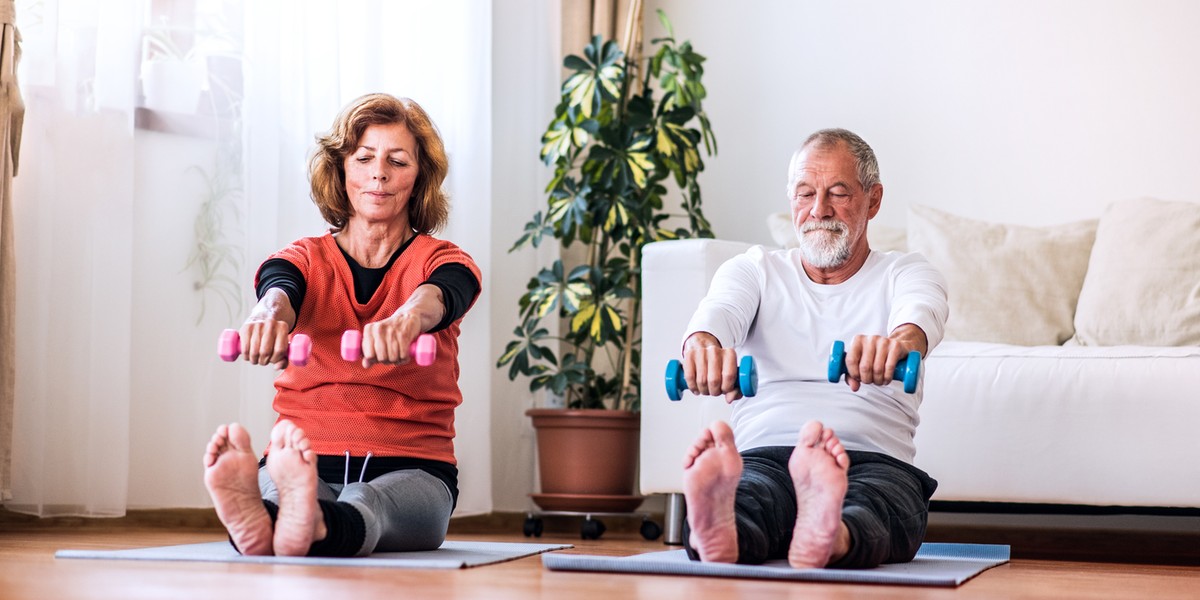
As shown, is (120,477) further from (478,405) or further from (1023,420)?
(1023,420)

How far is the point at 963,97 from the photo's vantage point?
12.4 ft

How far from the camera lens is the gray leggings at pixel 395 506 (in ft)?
6.10

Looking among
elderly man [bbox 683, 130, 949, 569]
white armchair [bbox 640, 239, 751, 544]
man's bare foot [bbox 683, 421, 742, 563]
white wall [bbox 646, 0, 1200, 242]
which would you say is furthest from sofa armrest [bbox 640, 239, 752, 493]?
white wall [bbox 646, 0, 1200, 242]

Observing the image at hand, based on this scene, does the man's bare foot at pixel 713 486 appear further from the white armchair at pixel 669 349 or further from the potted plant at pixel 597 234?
the potted plant at pixel 597 234

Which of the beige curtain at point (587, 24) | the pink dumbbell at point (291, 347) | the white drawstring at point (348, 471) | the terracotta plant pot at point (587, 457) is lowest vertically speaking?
the terracotta plant pot at point (587, 457)

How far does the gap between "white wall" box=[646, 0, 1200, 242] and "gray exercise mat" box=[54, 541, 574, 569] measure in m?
2.07

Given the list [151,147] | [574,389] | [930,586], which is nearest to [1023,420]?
[930,586]

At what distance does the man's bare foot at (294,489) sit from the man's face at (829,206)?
36.8 inches

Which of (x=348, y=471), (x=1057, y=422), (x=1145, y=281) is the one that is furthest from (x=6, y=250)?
(x=1145, y=281)

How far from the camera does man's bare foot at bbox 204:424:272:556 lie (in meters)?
1.62

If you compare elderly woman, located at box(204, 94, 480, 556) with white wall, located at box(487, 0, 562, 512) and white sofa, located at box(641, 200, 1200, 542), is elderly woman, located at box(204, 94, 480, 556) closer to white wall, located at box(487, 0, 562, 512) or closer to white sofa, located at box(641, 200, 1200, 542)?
white sofa, located at box(641, 200, 1200, 542)

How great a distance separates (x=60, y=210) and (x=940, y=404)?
1.91 m

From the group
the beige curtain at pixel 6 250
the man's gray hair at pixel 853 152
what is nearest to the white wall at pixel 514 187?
the beige curtain at pixel 6 250

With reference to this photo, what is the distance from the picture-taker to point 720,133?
13.4 feet
